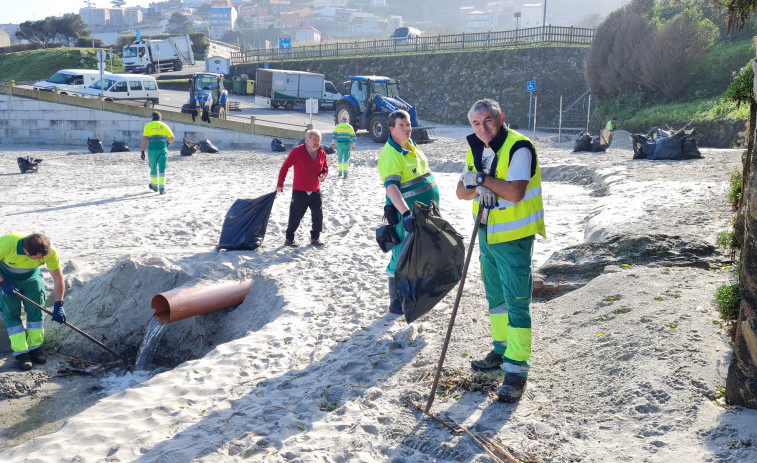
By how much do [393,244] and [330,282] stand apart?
1775 millimetres

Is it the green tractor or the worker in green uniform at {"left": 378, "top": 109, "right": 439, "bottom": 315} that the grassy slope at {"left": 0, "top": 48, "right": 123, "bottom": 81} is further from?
the worker in green uniform at {"left": 378, "top": 109, "right": 439, "bottom": 315}

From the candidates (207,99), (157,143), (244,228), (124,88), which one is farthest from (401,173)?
(124,88)

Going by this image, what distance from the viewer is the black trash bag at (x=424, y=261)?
4.86 meters

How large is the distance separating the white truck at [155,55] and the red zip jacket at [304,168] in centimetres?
3702

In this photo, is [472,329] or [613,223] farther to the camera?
[613,223]

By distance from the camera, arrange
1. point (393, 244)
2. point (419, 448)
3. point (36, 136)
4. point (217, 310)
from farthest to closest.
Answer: point (36, 136) < point (217, 310) < point (393, 244) < point (419, 448)

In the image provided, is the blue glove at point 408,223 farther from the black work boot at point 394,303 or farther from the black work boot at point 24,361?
the black work boot at point 24,361

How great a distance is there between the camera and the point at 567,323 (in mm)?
5086

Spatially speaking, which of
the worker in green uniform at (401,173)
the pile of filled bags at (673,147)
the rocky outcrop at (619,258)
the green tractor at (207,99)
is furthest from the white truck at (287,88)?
the worker in green uniform at (401,173)

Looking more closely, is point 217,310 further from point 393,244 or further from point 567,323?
point 567,323

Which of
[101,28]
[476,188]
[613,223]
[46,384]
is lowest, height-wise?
[46,384]

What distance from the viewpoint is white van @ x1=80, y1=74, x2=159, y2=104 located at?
2942 cm

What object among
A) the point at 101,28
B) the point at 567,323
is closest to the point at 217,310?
the point at 567,323

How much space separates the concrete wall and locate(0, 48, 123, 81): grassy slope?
16111 millimetres
